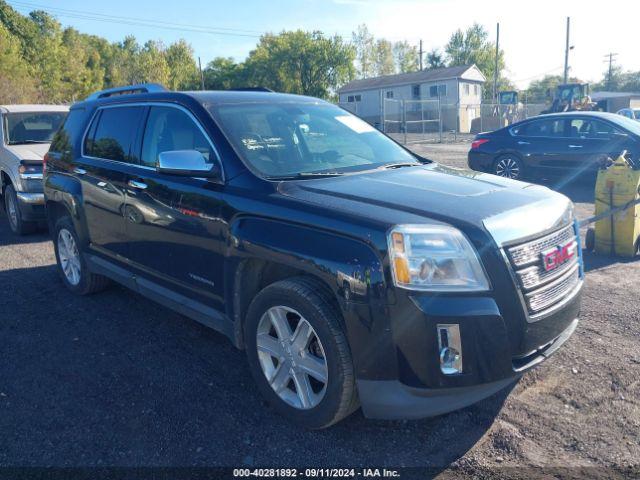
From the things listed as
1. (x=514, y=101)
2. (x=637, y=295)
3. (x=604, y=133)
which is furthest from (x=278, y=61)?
(x=637, y=295)

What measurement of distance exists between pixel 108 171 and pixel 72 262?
1483 millimetres

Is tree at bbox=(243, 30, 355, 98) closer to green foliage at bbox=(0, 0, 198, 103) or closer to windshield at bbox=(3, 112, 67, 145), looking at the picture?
green foliage at bbox=(0, 0, 198, 103)

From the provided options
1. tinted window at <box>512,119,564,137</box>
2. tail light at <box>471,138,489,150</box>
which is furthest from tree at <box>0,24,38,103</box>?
tinted window at <box>512,119,564,137</box>

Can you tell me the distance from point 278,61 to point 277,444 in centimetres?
6275

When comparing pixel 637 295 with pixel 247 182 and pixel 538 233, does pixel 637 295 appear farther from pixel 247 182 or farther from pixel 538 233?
pixel 247 182

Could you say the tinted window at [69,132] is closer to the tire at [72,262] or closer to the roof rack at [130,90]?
the roof rack at [130,90]

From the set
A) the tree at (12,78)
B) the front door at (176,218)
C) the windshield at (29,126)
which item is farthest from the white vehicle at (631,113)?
the tree at (12,78)

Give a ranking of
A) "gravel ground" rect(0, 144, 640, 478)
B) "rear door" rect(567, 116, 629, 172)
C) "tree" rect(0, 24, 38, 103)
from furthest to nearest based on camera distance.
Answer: "tree" rect(0, 24, 38, 103) → "rear door" rect(567, 116, 629, 172) → "gravel ground" rect(0, 144, 640, 478)

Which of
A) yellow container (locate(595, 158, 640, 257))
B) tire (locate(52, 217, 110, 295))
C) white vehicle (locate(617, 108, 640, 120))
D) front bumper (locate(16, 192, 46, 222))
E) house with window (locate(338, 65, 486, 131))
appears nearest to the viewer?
tire (locate(52, 217, 110, 295))

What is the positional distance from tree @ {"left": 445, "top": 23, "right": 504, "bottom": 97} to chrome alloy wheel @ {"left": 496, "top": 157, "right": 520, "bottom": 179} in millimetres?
78374

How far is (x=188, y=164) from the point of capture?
3398 millimetres

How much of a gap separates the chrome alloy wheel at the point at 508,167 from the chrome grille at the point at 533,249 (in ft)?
28.6

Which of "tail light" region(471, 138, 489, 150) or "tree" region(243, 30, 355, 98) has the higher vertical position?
"tree" region(243, 30, 355, 98)

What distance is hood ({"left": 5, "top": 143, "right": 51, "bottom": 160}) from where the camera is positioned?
7978mm
